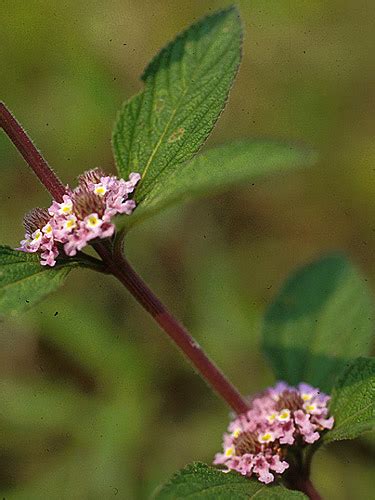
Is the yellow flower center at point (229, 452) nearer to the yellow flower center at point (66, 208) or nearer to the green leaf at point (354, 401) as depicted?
the green leaf at point (354, 401)

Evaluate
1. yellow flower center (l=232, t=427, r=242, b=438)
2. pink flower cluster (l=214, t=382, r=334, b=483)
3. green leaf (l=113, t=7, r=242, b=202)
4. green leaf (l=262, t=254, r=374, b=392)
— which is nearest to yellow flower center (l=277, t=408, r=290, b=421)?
pink flower cluster (l=214, t=382, r=334, b=483)

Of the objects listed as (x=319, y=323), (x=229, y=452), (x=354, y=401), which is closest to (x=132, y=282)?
(x=229, y=452)

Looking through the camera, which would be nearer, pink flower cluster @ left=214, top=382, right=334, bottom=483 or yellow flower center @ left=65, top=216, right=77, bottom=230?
yellow flower center @ left=65, top=216, right=77, bottom=230

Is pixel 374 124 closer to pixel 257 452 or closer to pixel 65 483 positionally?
pixel 65 483

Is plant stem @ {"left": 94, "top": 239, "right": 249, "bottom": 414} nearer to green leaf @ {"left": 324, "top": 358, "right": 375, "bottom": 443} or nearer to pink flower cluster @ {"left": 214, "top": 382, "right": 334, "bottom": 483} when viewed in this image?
pink flower cluster @ {"left": 214, "top": 382, "right": 334, "bottom": 483}

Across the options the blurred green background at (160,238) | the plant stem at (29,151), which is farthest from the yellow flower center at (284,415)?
the blurred green background at (160,238)
